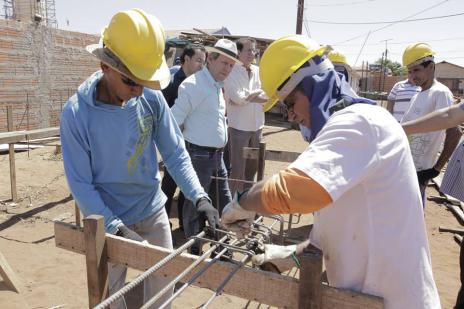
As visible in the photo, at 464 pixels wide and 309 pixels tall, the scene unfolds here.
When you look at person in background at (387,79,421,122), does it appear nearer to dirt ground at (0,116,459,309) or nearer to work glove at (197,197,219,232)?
dirt ground at (0,116,459,309)

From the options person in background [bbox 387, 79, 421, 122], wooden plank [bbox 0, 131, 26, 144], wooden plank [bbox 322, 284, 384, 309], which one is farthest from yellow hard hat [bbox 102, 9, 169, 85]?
person in background [bbox 387, 79, 421, 122]

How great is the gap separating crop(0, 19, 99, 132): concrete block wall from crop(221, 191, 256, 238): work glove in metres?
11.3

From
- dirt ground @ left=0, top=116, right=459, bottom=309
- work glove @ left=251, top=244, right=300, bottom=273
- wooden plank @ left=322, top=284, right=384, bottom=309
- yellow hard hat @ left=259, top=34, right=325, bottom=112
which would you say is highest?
yellow hard hat @ left=259, top=34, right=325, bottom=112

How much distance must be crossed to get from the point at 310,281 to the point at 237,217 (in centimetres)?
47

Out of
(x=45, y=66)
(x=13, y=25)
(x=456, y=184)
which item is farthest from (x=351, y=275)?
(x=45, y=66)

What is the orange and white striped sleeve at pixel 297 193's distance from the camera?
1215 mm

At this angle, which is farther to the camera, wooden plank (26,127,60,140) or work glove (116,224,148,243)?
wooden plank (26,127,60,140)

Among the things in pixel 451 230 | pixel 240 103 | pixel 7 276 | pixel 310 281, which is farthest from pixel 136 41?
pixel 451 230

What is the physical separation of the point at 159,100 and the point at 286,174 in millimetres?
1348

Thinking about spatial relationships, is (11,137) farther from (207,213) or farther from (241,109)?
(207,213)

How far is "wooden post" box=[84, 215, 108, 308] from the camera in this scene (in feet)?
5.49

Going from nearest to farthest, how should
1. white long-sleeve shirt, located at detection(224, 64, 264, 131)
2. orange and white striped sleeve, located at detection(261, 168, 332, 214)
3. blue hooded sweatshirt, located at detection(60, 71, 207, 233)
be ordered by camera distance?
1. orange and white striped sleeve, located at detection(261, 168, 332, 214)
2. blue hooded sweatshirt, located at detection(60, 71, 207, 233)
3. white long-sleeve shirt, located at detection(224, 64, 264, 131)

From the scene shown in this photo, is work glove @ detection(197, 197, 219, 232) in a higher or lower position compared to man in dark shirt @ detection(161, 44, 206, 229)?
lower

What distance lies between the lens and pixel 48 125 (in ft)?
43.3
